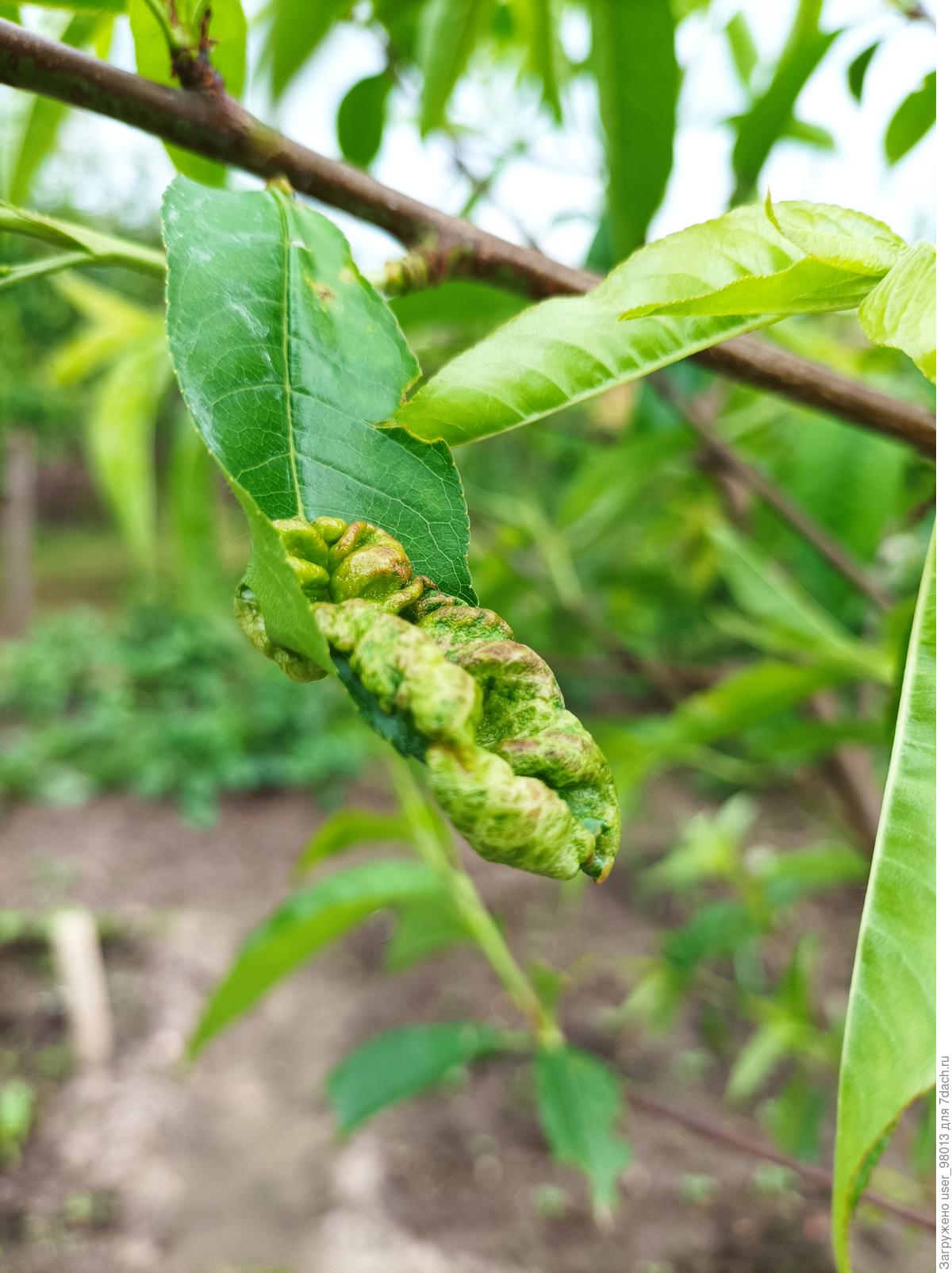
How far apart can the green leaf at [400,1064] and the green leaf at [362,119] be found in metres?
0.93

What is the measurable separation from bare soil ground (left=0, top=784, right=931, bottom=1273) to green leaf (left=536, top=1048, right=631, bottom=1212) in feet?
1.45

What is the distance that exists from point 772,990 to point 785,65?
6.90 ft

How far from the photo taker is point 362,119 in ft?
2.22

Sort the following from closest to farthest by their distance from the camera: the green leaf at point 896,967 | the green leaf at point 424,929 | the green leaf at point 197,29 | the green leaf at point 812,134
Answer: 1. the green leaf at point 896,967
2. the green leaf at point 197,29
3. the green leaf at point 812,134
4. the green leaf at point 424,929

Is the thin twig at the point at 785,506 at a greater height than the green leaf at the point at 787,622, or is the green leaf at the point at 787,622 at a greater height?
the thin twig at the point at 785,506

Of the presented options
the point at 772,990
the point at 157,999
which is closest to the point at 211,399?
the point at 772,990

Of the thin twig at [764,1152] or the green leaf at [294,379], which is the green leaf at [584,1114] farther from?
the green leaf at [294,379]

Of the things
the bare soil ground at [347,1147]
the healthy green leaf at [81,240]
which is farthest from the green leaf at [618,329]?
the bare soil ground at [347,1147]

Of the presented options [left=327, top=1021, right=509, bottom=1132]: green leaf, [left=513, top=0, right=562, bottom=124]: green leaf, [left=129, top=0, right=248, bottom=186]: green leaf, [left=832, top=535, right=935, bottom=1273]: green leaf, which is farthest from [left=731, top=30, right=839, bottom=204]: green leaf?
[left=327, top=1021, right=509, bottom=1132]: green leaf

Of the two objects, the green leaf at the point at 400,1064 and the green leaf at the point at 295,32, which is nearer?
the green leaf at the point at 295,32

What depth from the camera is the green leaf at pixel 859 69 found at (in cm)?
62

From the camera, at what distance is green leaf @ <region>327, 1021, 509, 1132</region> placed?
1.05 m

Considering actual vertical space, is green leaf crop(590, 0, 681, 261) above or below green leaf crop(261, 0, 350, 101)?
above

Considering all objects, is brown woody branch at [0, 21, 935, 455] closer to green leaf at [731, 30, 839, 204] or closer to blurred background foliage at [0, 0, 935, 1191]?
blurred background foliage at [0, 0, 935, 1191]
